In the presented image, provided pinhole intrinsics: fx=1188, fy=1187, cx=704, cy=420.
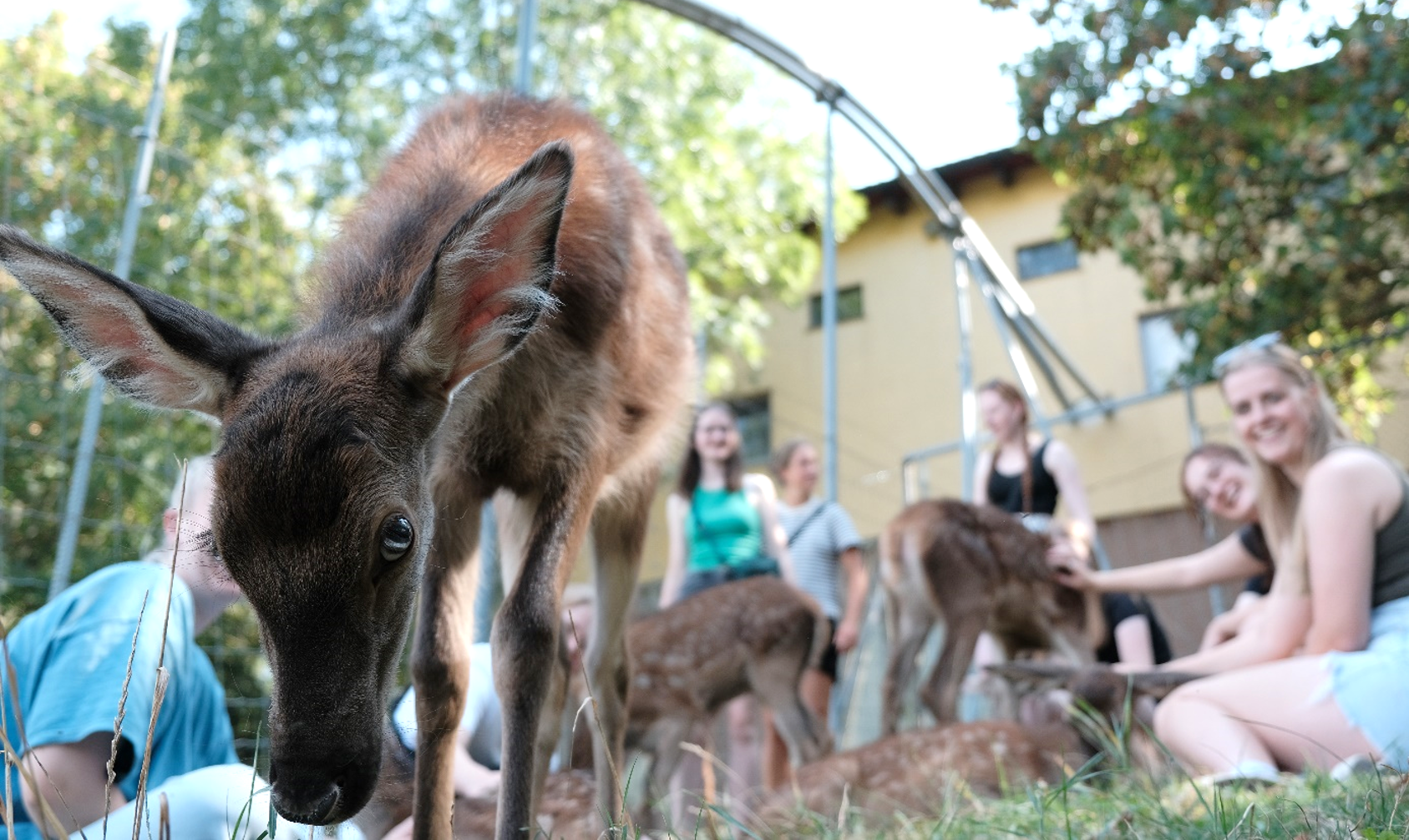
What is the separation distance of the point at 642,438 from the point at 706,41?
17246 mm

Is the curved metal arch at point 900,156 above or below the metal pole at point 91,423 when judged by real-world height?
above

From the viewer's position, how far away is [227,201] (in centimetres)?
1138

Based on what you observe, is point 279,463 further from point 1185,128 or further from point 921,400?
point 921,400

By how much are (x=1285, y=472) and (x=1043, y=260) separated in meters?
17.6

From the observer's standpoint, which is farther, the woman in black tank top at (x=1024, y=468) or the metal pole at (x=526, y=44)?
the woman in black tank top at (x=1024, y=468)

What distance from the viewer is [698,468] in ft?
22.4

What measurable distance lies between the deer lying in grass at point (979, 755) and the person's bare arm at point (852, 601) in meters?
1.38

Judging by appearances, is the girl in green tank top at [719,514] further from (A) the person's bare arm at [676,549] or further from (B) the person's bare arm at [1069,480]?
(B) the person's bare arm at [1069,480]

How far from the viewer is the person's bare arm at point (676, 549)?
688cm

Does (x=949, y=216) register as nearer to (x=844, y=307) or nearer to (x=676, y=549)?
(x=676, y=549)

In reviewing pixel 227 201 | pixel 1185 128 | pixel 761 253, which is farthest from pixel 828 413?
pixel 761 253

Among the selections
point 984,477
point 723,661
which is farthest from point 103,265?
point 984,477

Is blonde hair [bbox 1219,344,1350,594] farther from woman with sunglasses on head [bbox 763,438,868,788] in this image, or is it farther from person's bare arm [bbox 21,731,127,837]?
person's bare arm [bbox 21,731,127,837]

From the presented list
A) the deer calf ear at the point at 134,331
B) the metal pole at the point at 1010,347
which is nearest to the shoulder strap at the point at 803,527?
the metal pole at the point at 1010,347
